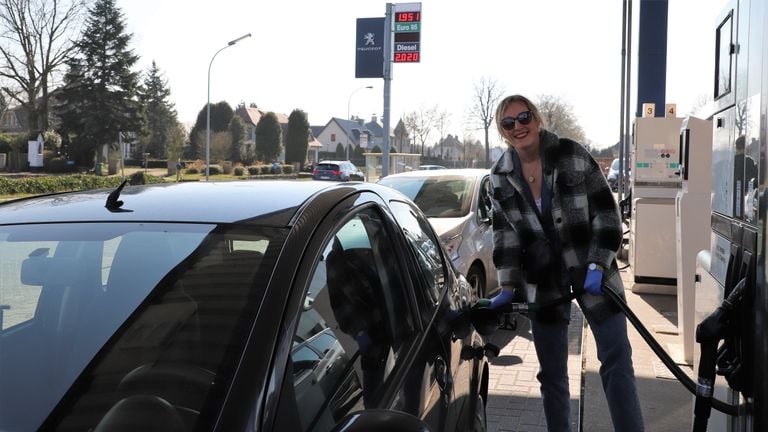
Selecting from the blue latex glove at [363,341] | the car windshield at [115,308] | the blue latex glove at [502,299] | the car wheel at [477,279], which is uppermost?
the car windshield at [115,308]

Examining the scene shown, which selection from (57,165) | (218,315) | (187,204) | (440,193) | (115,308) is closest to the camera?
(218,315)

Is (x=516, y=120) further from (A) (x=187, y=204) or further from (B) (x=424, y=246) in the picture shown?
(A) (x=187, y=204)

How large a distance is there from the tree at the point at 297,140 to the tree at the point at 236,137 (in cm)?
524

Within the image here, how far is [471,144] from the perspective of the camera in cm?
10044

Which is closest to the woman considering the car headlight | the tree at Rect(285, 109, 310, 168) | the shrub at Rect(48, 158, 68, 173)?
the car headlight

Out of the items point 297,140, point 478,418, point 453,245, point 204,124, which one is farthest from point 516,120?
point 204,124

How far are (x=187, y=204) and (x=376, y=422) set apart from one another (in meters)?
1.00

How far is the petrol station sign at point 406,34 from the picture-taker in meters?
19.7

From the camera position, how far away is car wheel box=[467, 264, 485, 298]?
7660 millimetres

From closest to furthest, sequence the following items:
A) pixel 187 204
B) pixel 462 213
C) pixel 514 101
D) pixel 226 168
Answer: pixel 187 204 → pixel 514 101 → pixel 462 213 → pixel 226 168

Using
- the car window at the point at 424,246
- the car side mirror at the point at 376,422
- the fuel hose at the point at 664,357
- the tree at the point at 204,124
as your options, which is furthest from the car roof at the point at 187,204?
the tree at the point at 204,124

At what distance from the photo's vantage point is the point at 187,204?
7.49ft

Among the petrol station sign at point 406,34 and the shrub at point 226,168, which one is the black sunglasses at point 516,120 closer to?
the petrol station sign at point 406,34

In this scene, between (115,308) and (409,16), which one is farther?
(409,16)
